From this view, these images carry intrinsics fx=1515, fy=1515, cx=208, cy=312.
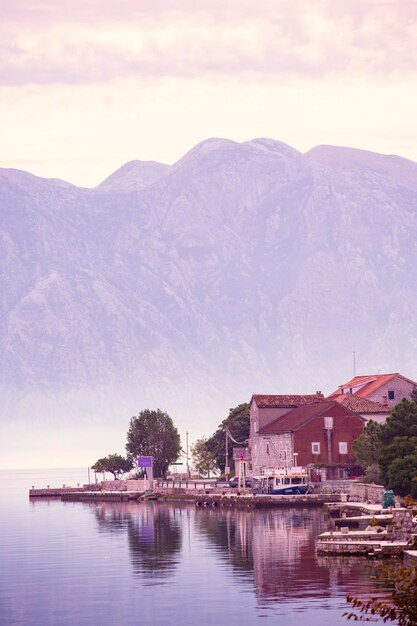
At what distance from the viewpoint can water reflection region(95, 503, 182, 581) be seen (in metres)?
94.4

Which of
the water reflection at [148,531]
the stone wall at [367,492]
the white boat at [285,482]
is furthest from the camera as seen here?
the white boat at [285,482]

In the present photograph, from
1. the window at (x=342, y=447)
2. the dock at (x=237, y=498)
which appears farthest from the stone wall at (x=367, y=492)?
the window at (x=342, y=447)

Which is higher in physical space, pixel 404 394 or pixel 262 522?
pixel 404 394

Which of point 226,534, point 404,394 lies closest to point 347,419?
point 404,394

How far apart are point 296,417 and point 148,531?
189ft

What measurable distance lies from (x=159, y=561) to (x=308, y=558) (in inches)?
460

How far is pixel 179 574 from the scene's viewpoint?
87.3m

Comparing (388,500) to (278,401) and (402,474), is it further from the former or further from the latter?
(278,401)

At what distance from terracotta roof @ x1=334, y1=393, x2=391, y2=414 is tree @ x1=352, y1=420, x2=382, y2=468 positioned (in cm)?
2275

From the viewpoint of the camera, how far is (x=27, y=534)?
13775cm

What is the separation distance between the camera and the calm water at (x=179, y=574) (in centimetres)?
7006

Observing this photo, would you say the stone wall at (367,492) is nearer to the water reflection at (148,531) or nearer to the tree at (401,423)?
the tree at (401,423)

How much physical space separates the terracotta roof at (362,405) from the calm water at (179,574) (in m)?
44.8

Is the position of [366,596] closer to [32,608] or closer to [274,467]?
[32,608]
